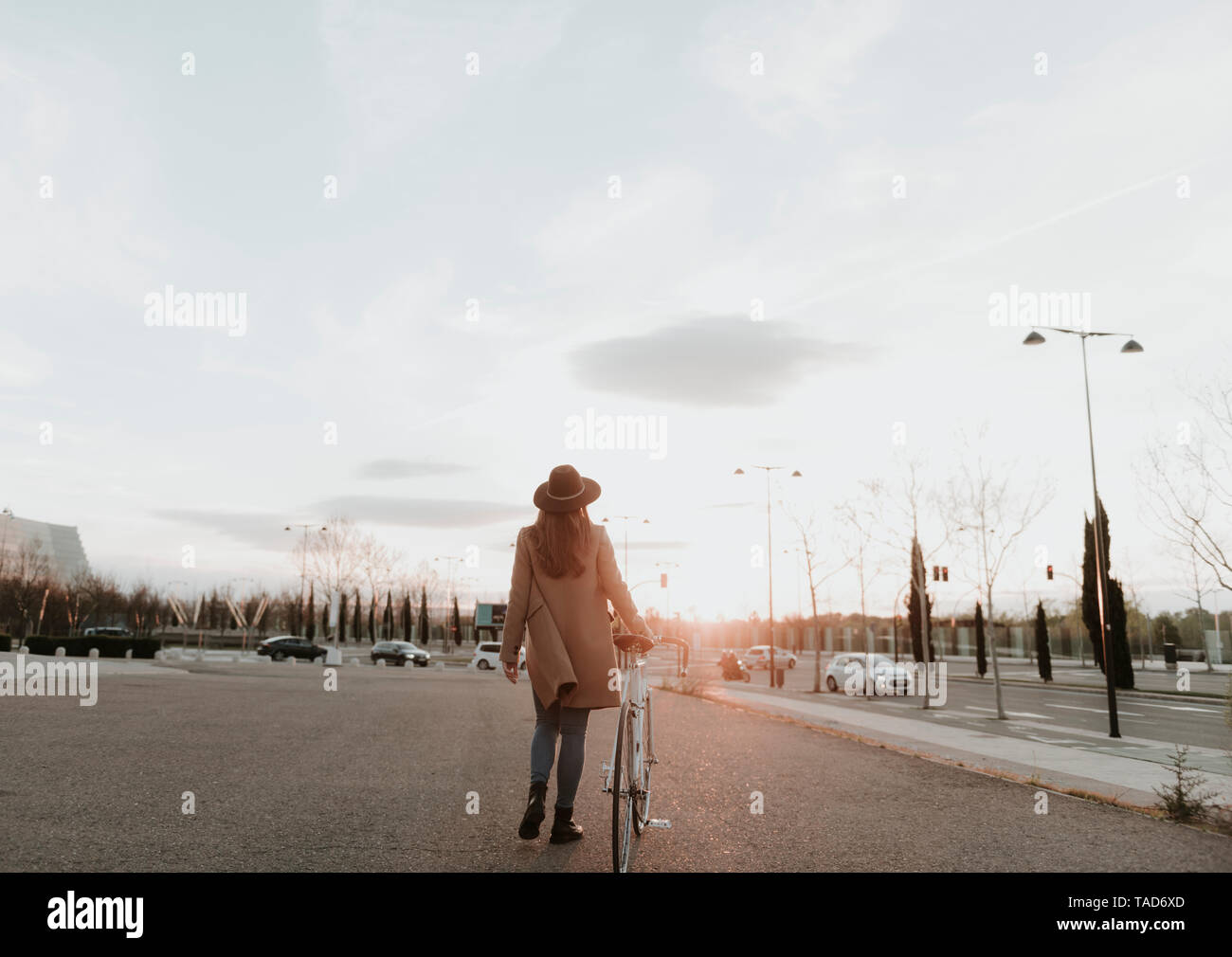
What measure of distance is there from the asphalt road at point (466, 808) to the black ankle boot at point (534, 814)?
117 mm

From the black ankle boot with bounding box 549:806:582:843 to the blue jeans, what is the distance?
43mm

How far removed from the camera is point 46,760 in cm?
864

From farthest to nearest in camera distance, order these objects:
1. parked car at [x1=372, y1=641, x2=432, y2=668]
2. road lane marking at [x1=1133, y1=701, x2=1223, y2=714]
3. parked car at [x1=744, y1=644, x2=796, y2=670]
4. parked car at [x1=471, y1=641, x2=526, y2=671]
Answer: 1. parked car at [x1=744, y1=644, x2=796, y2=670]
2. parked car at [x1=372, y1=641, x2=432, y2=668]
3. parked car at [x1=471, y1=641, x2=526, y2=671]
4. road lane marking at [x1=1133, y1=701, x2=1223, y2=714]

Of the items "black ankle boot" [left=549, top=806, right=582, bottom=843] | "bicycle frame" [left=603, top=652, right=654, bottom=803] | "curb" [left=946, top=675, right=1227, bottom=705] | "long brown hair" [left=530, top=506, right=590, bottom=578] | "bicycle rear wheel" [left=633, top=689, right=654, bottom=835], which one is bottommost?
"curb" [left=946, top=675, right=1227, bottom=705]

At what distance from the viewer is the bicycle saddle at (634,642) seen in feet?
18.7

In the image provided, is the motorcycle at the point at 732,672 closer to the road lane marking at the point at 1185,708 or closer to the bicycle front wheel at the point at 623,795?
the road lane marking at the point at 1185,708

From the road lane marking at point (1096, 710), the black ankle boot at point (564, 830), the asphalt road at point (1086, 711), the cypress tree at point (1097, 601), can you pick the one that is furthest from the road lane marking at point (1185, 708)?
the black ankle boot at point (564, 830)

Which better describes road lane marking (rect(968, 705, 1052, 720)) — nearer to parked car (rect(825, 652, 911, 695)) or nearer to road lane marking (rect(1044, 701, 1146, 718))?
road lane marking (rect(1044, 701, 1146, 718))

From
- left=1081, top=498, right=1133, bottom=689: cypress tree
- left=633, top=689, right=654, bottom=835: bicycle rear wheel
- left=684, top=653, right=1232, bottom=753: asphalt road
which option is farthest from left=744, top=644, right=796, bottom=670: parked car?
left=633, top=689, right=654, bottom=835: bicycle rear wheel

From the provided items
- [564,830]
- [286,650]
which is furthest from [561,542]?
[286,650]

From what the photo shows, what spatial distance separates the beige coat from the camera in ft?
17.5

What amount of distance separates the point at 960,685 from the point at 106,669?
107ft

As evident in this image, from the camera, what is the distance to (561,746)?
5328 mm
